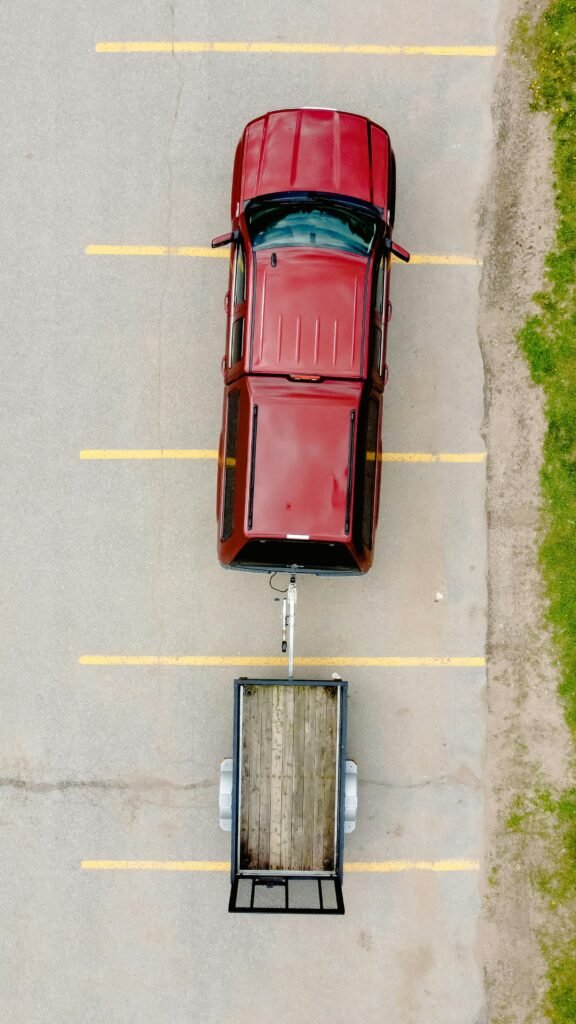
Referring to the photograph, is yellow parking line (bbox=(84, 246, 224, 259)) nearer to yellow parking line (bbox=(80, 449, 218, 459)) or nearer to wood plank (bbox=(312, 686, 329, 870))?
yellow parking line (bbox=(80, 449, 218, 459))

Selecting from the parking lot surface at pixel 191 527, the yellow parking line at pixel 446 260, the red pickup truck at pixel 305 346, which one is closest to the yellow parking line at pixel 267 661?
the parking lot surface at pixel 191 527

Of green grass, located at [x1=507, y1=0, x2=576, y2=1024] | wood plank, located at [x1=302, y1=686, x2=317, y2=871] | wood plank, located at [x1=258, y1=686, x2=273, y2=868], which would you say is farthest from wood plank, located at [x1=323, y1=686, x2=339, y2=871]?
green grass, located at [x1=507, y1=0, x2=576, y2=1024]

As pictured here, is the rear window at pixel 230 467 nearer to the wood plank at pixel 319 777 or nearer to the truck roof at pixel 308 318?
the truck roof at pixel 308 318

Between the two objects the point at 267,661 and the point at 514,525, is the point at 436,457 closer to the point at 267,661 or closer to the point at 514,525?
the point at 514,525

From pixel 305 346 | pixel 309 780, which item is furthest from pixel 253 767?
pixel 305 346

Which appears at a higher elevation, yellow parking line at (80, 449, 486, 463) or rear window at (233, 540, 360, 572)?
yellow parking line at (80, 449, 486, 463)

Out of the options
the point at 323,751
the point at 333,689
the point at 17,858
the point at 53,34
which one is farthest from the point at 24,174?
the point at 17,858
